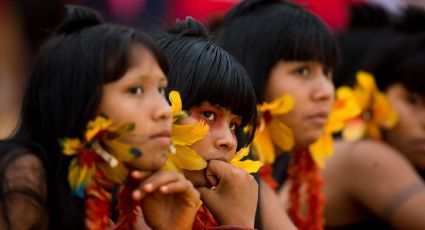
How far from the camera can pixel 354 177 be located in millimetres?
4625

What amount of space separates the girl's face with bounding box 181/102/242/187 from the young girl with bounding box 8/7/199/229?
0.97 ft

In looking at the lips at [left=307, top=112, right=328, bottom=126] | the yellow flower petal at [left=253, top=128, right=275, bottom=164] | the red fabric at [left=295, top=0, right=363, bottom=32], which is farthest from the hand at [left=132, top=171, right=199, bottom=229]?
the red fabric at [left=295, top=0, right=363, bottom=32]

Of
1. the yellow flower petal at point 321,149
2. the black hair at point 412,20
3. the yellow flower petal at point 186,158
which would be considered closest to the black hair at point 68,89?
the yellow flower petal at point 186,158

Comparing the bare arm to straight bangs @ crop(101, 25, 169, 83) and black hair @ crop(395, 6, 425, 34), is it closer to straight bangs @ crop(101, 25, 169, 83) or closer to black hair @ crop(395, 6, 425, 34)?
straight bangs @ crop(101, 25, 169, 83)

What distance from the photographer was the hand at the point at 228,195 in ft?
9.95

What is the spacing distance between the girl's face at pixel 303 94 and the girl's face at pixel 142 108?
1175 mm

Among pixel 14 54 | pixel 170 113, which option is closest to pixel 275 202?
pixel 170 113

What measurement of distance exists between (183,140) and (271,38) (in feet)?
3.56

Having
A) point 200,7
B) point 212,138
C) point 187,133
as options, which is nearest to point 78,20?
point 187,133

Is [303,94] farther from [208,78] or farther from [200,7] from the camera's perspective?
[200,7]

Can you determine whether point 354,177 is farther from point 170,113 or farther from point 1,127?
point 1,127

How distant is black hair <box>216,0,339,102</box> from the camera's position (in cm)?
387

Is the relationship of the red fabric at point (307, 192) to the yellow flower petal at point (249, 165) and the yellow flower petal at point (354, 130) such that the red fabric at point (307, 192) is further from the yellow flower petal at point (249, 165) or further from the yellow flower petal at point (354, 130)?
the yellow flower petal at point (249, 165)

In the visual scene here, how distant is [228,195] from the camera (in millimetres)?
3059
